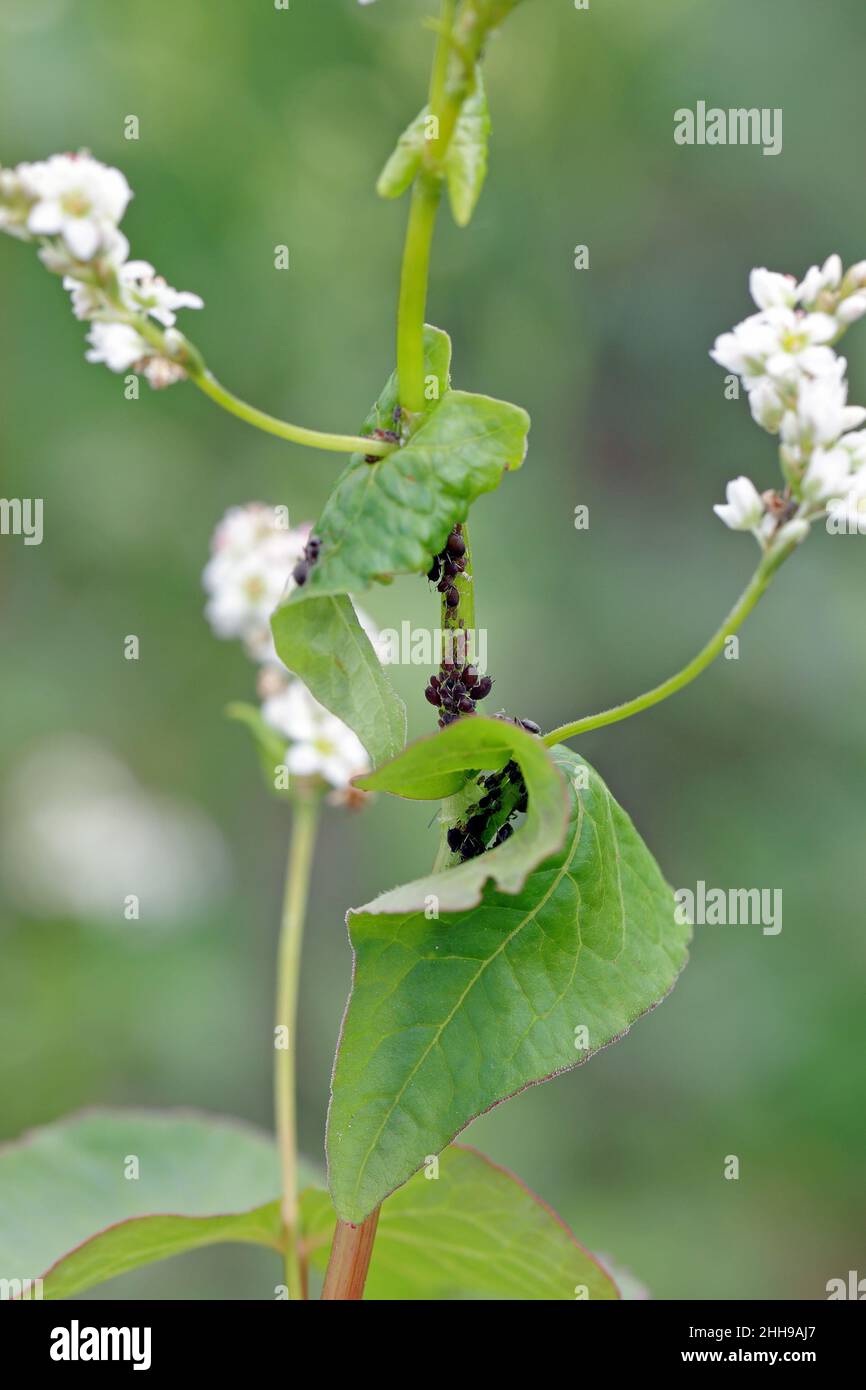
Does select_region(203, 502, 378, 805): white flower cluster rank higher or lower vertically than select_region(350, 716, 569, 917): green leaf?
higher

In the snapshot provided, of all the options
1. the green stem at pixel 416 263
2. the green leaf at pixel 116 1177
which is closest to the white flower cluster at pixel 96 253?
the green stem at pixel 416 263

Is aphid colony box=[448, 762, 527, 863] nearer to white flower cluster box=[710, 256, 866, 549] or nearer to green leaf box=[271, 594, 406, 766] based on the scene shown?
green leaf box=[271, 594, 406, 766]

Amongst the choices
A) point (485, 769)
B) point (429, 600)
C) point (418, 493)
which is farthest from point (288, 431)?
point (429, 600)

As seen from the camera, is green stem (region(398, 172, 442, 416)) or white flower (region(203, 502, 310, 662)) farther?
white flower (region(203, 502, 310, 662))

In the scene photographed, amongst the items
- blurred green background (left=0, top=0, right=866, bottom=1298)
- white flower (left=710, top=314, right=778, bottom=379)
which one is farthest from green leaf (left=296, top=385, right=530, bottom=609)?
blurred green background (left=0, top=0, right=866, bottom=1298)

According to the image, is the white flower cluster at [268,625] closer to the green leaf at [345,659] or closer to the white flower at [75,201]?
the green leaf at [345,659]
